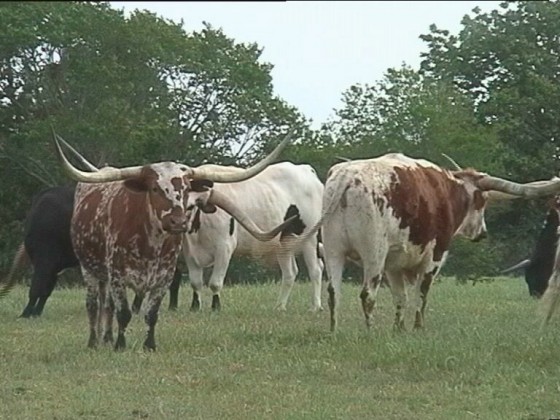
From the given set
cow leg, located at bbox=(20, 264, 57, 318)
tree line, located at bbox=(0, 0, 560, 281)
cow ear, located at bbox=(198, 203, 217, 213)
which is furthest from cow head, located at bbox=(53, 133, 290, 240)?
tree line, located at bbox=(0, 0, 560, 281)

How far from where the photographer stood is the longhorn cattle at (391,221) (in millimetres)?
11703

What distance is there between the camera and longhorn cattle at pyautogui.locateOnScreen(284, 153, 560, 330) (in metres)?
11.7

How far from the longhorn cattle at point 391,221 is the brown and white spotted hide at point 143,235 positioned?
1599mm

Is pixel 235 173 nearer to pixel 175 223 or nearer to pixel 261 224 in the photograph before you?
pixel 175 223

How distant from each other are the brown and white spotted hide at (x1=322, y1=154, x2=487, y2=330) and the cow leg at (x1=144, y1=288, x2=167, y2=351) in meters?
1.79

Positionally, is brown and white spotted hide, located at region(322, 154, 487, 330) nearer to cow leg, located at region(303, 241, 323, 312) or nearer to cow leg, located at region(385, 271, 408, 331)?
cow leg, located at region(385, 271, 408, 331)

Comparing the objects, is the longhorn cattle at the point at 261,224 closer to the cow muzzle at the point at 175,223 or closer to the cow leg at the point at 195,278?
the cow leg at the point at 195,278

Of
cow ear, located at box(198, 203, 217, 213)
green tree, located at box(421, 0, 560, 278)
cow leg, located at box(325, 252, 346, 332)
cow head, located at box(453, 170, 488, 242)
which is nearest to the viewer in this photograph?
cow leg, located at box(325, 252, 346, 332)

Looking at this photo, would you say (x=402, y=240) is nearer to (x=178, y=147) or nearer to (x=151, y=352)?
(x=151, y=352)

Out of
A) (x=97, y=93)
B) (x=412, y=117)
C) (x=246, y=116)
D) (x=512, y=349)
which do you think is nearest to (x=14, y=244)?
(x=97, y=93)

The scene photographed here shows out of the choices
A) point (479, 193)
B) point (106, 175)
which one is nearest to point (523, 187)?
point (479, 193)

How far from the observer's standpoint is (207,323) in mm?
13633

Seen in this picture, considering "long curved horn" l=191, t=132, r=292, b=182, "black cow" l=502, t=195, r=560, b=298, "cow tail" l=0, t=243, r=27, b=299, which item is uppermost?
"long curved horn" l=191, t=132, r=292, b=182

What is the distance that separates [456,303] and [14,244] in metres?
20.2
